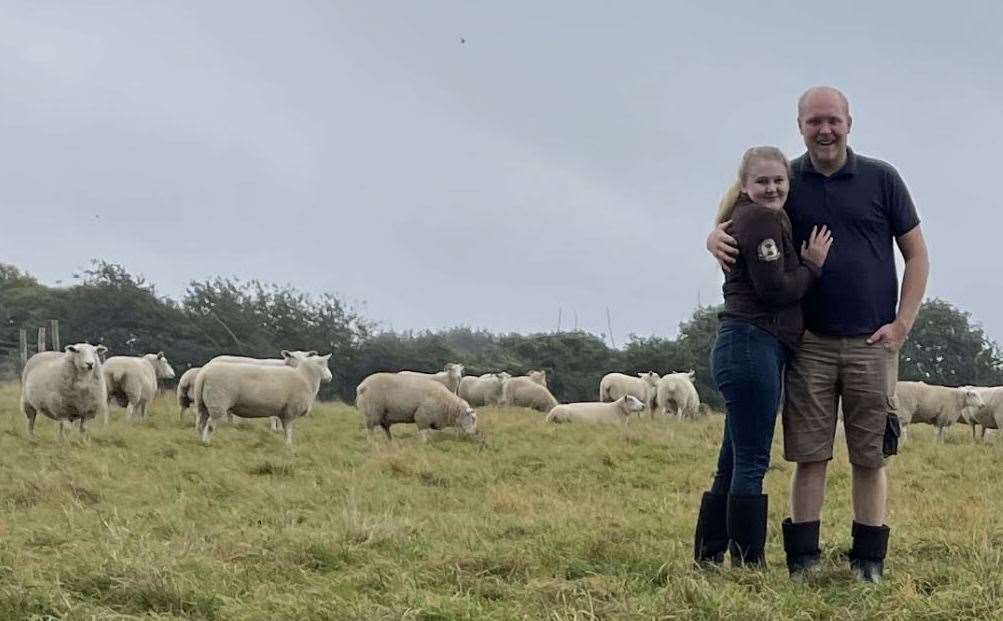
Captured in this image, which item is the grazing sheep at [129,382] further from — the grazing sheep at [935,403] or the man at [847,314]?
the grazing sheep at [935,403]

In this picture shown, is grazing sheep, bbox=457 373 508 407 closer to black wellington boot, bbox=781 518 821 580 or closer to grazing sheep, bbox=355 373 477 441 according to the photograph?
grazing sheep, bbox=355 373 477 441

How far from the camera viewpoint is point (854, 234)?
3.97 metres

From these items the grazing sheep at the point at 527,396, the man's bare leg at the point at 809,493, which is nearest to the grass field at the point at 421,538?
the man's bare leg at the point at 809,493

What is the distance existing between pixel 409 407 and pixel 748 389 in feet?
37.2

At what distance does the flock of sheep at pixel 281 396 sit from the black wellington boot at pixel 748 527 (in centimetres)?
946

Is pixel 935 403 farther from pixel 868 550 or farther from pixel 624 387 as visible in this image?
pixel 868 550

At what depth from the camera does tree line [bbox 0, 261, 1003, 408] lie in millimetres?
38906

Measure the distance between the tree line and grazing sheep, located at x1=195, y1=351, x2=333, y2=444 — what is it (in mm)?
22830

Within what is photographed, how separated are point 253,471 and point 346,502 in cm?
236

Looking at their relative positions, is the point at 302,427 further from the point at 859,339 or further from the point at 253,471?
the point at 859,339

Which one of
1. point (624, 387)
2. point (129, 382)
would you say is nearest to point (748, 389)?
point (129, 382)

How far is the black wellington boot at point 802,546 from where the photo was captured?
3957 millimetres

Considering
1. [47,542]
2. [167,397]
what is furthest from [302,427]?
[47,542]

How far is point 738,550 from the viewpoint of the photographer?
4.07 m
